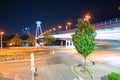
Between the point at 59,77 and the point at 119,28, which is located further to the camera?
the point at 119,28

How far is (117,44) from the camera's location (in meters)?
99.4

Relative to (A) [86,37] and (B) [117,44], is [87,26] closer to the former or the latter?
(A) [86,37]

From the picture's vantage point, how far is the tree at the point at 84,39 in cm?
3469

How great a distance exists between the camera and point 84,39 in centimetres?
3478

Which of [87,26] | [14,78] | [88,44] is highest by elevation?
[87,26]

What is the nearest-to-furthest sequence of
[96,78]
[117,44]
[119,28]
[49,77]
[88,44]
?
[96,78] < [49,77] < [88,44] < [119,28] < [117,44]

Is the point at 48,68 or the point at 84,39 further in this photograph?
the point at 48,68

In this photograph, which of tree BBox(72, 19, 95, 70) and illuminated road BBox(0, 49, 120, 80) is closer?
illuminated road BBox(0, 49, 120, 80)

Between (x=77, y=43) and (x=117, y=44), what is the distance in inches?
2628

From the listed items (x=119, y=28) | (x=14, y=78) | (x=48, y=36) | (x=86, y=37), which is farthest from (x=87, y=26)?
(x=48, y=36)

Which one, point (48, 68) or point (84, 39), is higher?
point (84, 39)

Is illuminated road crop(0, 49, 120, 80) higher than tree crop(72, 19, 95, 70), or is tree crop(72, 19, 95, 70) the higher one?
tree crop(72, 19, 95, 70)

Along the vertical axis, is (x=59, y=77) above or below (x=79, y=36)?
below

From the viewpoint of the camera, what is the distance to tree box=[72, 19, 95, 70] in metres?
34.7
